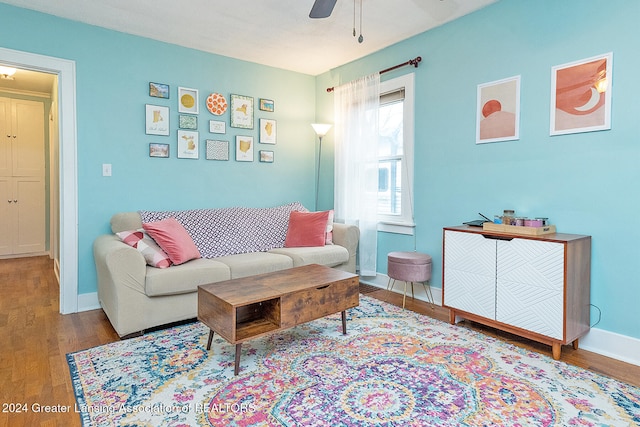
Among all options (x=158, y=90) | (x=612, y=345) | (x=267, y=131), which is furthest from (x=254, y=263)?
(x=612, y=345)

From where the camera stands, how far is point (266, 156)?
427cm

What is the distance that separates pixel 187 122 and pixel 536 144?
3.02 metres

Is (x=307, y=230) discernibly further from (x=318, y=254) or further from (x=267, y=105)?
(x=267, y=105)

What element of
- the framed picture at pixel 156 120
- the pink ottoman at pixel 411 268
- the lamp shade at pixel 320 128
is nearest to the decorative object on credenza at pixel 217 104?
the framed picture at pixel 156 120

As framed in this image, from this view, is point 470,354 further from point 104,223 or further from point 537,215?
point 104,223

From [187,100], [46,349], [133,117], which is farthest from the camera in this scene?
[187,100]

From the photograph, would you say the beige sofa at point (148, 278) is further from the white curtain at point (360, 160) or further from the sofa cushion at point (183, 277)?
the white curtain at point (360, 160)

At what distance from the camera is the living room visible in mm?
2291

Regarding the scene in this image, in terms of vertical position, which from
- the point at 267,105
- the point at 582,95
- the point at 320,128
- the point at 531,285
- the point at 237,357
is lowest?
the point at 237,357

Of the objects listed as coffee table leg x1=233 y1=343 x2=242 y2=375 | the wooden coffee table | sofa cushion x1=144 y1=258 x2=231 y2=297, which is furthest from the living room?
coffee table leg x1=233 y1=343 x2=242 y2=375

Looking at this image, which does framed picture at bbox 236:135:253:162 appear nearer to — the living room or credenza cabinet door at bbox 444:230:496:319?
the living room

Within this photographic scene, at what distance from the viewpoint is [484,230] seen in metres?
2.60

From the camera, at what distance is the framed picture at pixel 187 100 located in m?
3.64

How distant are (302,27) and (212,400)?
2.89m
